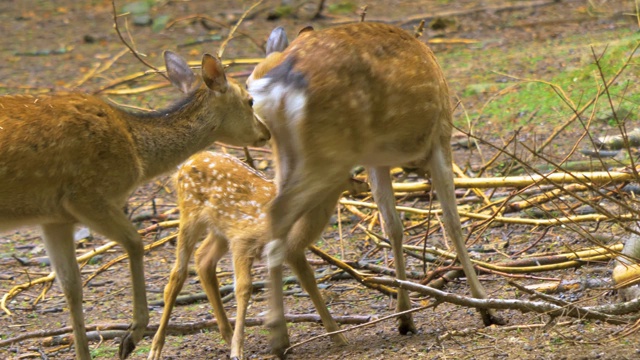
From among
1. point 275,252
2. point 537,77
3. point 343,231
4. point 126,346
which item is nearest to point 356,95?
point 275,252

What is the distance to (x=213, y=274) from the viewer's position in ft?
20.7

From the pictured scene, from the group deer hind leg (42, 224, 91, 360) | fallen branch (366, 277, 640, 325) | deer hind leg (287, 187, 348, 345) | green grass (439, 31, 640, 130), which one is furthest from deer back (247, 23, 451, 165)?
green grass (439, 31, 640, 130)

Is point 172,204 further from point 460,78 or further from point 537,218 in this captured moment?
point 460,78

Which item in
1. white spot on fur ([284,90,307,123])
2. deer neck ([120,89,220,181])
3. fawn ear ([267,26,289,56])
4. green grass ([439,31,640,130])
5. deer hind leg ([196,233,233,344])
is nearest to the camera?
white spot on fur ([284,90,307,123])

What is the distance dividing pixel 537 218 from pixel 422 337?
2402mm

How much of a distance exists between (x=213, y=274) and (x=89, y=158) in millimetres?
1160

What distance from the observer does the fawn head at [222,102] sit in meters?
6.23

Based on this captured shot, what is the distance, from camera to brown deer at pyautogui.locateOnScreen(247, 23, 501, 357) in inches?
215

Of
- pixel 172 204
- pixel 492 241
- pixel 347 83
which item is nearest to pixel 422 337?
pixel 347 83

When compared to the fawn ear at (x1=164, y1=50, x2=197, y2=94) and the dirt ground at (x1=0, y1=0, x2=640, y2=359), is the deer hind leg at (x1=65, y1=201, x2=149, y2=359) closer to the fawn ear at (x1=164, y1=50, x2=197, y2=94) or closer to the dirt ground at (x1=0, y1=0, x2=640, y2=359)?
the dirt ground at (x1=0, y1=0, x2=640, y2=359)

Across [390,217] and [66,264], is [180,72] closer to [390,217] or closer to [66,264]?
[66,264]

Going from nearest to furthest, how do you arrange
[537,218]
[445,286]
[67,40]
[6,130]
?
[6,130]
[445,286]
[537,218]
[67,40]

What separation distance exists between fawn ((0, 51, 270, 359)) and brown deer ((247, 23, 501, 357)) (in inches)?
20.0

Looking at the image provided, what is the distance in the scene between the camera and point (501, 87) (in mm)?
11406
